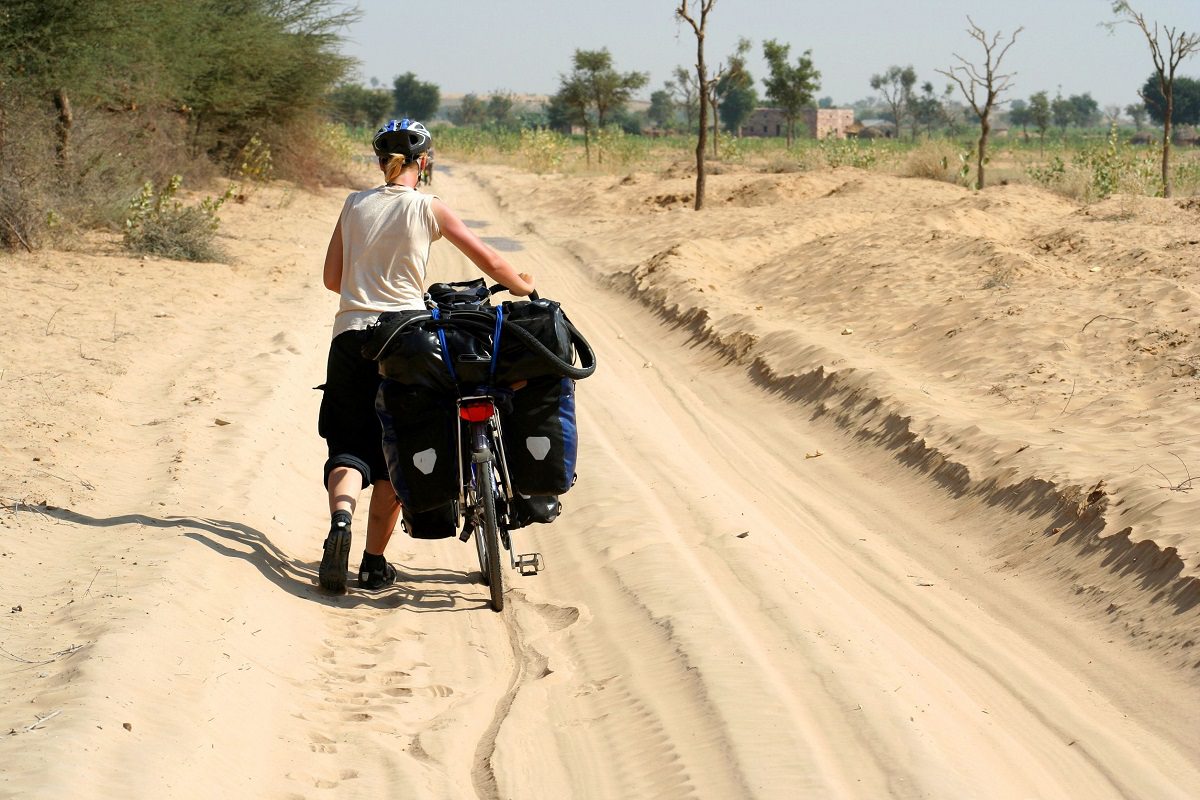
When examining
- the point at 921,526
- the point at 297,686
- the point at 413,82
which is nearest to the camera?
the point at 297,686

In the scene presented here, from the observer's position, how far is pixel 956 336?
10367mm

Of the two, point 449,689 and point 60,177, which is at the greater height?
point 60,177

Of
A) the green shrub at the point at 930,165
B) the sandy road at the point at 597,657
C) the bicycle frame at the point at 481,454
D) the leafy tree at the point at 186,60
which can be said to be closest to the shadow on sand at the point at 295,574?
the sandy road at the point at 597,657

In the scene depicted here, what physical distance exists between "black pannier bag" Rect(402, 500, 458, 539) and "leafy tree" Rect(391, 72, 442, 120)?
420 feet

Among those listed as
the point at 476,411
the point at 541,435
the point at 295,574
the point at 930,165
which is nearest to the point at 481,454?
the point at 476,411

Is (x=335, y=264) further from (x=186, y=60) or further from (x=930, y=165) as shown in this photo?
(x=930, y=165)

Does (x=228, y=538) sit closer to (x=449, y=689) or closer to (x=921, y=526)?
(x=449, y=689)

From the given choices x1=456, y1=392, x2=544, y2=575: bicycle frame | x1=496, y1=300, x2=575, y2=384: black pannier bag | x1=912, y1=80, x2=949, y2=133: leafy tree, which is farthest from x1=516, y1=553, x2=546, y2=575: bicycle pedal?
x1=912, y1=80, x2=949, y2=133: leafy tree

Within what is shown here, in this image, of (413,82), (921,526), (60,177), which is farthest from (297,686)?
(413,82)

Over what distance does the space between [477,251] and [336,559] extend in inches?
57.6

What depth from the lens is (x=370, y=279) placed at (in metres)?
5.07

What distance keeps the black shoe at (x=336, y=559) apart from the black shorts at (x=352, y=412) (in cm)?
24

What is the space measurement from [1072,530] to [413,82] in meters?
130

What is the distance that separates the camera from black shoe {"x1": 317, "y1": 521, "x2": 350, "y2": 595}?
5105mm
